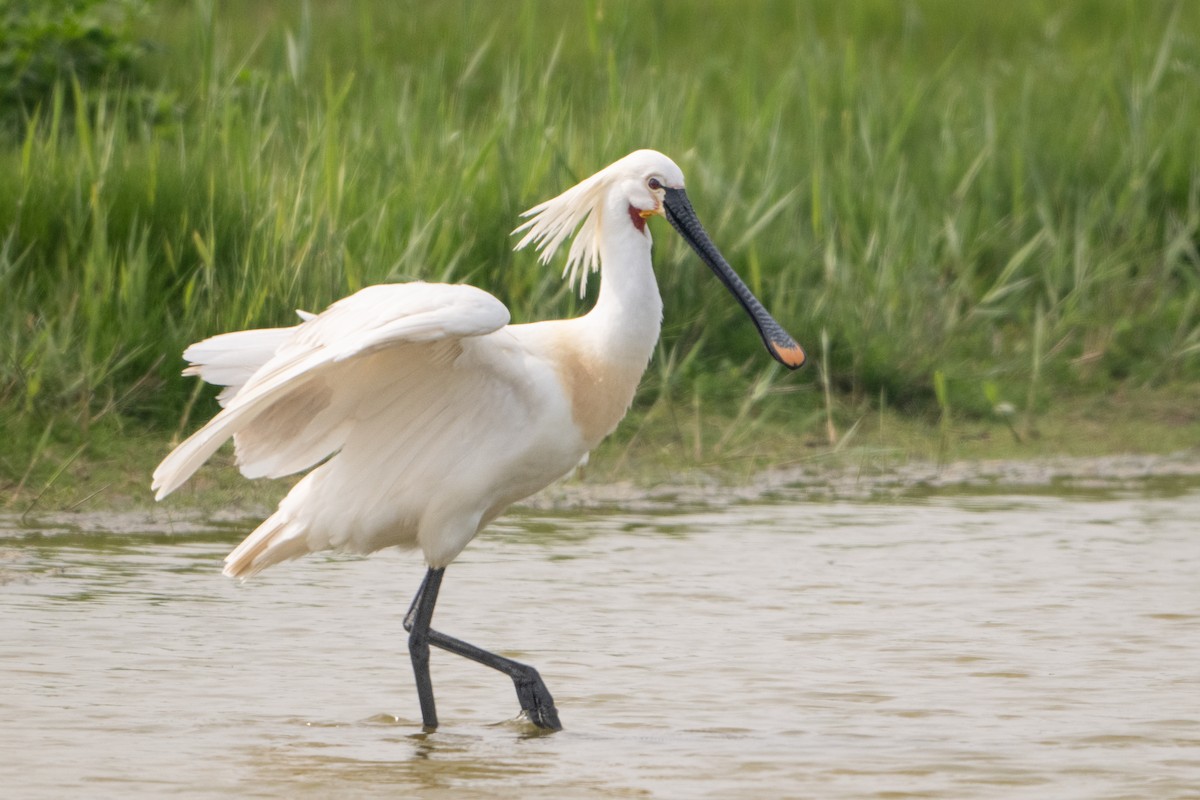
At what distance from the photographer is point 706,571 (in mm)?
5844

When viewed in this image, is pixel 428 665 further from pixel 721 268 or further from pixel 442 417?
pixel 721 268

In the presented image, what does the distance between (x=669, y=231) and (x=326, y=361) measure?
11.2 feet

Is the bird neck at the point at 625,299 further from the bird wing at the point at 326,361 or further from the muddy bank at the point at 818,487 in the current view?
the muddy bank at the point at 818,487

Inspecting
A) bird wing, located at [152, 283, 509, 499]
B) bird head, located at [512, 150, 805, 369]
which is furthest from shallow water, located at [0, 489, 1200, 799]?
bird head, located at [512, 150, 805, 369]

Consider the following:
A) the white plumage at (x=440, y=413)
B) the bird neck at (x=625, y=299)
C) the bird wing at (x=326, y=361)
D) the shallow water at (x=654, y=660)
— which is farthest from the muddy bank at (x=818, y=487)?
the bird neck at (x=625, y=299)

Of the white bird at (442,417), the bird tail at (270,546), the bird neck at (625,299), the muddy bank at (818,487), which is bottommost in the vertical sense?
the muddy bank at (818,487)

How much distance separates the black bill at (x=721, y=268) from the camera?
497 cm

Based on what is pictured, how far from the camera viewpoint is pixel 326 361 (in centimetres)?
412

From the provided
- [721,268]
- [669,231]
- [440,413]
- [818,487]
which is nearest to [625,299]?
[440,413]

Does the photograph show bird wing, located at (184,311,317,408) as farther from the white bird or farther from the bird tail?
the bird tail

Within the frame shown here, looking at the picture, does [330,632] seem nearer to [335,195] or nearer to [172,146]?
[335,195]

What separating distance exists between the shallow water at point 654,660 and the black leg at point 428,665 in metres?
0.07

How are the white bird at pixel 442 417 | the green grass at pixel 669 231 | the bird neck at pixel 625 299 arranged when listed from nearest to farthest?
the white bird at pixel 442 417 < the bird neck at pixel 625 299 < the green grass at pixel 669 231

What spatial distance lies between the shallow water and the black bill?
644mm
